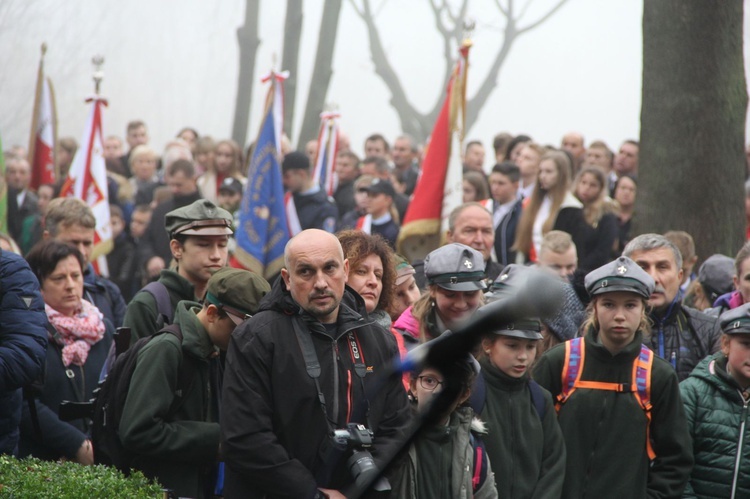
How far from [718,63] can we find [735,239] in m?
1.49

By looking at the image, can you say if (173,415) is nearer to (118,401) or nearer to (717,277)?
(118,401)

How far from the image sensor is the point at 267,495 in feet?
15.0

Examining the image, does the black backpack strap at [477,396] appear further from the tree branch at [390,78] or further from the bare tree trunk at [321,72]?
the tree branch at [390,78]

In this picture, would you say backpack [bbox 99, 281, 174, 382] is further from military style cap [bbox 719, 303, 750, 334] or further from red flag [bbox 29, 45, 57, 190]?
red flag [bbox 29, 45, 57, 190]

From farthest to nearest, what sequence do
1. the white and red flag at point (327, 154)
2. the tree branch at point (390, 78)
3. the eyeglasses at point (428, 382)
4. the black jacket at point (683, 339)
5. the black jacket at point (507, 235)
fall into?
the tree branch at point (390, 78) → the white and red flag at point (327, 154) → the black jacket at point (507, 235) → the black jacket at point (683, 339) → the eyeglasses at point (428, 382)

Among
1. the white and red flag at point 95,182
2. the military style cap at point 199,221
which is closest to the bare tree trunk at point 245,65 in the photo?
the white and red flag at point 95,182

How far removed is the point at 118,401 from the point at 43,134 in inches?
349

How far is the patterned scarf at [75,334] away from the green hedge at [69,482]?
152cm

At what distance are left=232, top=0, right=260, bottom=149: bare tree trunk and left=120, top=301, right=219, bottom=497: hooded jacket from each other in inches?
784

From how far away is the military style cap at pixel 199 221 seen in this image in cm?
604

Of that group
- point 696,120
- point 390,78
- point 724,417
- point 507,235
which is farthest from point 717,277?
point 390,78

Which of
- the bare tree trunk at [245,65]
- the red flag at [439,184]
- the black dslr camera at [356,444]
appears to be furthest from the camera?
the bare tree trunk at [245,65]

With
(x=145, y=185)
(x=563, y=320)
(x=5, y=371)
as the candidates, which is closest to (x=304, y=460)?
(x=5, y=371)

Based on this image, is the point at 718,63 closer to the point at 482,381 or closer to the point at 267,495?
Result: the point at 482,381
